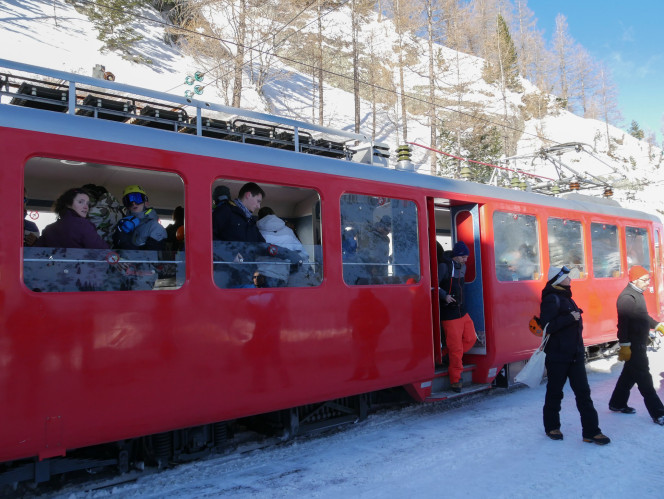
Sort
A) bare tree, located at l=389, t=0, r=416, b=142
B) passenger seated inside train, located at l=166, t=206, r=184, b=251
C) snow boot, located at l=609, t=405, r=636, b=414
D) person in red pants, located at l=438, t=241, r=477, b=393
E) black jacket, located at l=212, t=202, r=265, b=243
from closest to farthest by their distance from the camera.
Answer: passenger seated inside train, located at l=166, t=206, r=184, b=251 < black jacket, located at l=212, t=202, r=265, b=243 < snow boot, located at l=609, t=405, r=636, b=414 < person in red pants, located at l=438, t=241, r=477, b=393 < bare tree, located at l=389, t=0, r=416, b=142

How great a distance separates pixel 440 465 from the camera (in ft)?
14.6

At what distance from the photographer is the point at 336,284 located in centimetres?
484

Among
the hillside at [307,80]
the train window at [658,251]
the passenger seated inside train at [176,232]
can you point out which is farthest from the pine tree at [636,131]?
the passenger seated inside train at [176,232]

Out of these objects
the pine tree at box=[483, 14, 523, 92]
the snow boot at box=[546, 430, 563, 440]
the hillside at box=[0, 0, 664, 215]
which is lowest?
the snow boot at box=[546, 430, 563, 440]

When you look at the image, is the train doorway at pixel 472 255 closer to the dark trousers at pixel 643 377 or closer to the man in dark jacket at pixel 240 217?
the dark trousers at pixel 643 377

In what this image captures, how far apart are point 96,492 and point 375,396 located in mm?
2964

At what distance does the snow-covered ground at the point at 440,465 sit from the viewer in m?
3.90

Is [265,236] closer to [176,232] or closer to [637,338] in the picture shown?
[176,232]

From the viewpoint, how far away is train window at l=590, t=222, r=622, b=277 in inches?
329

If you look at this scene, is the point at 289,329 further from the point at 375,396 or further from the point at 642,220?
the point at 642,220

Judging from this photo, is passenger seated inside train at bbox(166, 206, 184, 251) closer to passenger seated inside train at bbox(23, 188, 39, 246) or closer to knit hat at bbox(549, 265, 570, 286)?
passenger seated inside train at bbox(23, 188, 39, 246)

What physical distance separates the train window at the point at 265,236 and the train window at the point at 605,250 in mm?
5438

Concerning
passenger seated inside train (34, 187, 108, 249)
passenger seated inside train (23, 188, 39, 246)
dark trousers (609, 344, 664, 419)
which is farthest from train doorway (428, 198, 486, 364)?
passenger seated inside train (23, 188, 39, 246)

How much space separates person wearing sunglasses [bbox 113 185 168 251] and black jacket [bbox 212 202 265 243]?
0.40 metres
